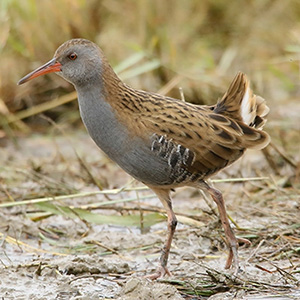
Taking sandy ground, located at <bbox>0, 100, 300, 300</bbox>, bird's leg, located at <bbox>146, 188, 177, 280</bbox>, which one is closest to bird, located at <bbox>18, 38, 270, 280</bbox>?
bird's leg, located at <bbox>146, 188, 177, 280</bbox>

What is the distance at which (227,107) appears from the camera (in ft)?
16.5

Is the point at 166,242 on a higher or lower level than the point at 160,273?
higher

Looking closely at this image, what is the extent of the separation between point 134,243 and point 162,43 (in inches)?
152

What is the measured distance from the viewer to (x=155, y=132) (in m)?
4.52

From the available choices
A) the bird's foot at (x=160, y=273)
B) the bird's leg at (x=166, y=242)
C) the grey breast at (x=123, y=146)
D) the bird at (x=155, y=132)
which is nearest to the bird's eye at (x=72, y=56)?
the bird at (x=155, y=132)

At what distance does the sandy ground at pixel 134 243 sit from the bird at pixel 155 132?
0.27 meters

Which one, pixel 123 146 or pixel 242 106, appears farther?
pixel 242 106

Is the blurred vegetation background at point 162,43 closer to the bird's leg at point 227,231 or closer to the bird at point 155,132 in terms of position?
the bird at point 155,132

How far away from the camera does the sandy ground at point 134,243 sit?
4258 mm

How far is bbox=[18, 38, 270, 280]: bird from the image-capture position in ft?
14.8

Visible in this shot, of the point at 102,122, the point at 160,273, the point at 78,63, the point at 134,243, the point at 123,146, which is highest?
the point at 78,63

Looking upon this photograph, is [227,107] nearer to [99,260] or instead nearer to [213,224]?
[213,224]

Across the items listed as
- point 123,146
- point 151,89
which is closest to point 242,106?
point 123,146

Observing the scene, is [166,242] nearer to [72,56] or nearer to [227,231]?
[227,231]
